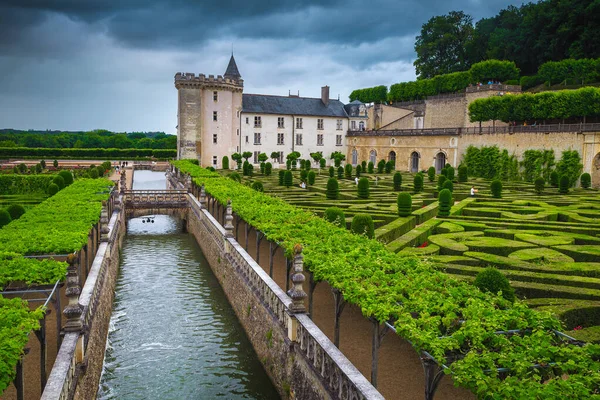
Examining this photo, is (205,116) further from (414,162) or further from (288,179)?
(414,162)

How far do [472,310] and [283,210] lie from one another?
10.5m

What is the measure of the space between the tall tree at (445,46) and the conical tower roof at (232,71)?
3040 cm

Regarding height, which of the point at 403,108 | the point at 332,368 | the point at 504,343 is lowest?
the point at 332,368

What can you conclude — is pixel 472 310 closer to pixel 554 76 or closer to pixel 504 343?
pixel 504 343

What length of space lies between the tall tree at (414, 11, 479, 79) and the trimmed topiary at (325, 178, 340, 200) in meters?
49.4

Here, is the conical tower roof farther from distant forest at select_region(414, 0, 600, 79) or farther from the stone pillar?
the stone pillar

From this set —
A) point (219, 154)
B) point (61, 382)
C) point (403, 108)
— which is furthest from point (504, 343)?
point (403, 108)

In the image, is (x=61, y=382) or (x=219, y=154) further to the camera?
(x=219, y=154)

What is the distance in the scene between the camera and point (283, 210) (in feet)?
57.5

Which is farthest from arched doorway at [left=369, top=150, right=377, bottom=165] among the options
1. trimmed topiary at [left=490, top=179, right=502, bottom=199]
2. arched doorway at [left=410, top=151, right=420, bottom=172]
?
trimmed topiary at [left=490, top=179, right=502, bottom=199]

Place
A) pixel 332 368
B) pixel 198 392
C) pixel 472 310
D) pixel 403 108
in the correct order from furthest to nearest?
pixel 403 108 < pixel 198 392 < pixel 332 368 < pixel 472 310

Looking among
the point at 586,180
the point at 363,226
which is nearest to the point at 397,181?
the point at 586,180

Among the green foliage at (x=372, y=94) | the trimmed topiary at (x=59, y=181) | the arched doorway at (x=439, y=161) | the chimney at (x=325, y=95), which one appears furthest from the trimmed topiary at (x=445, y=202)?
the green foliage at (x=372, y=94)

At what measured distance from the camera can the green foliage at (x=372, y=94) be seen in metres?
77.4
